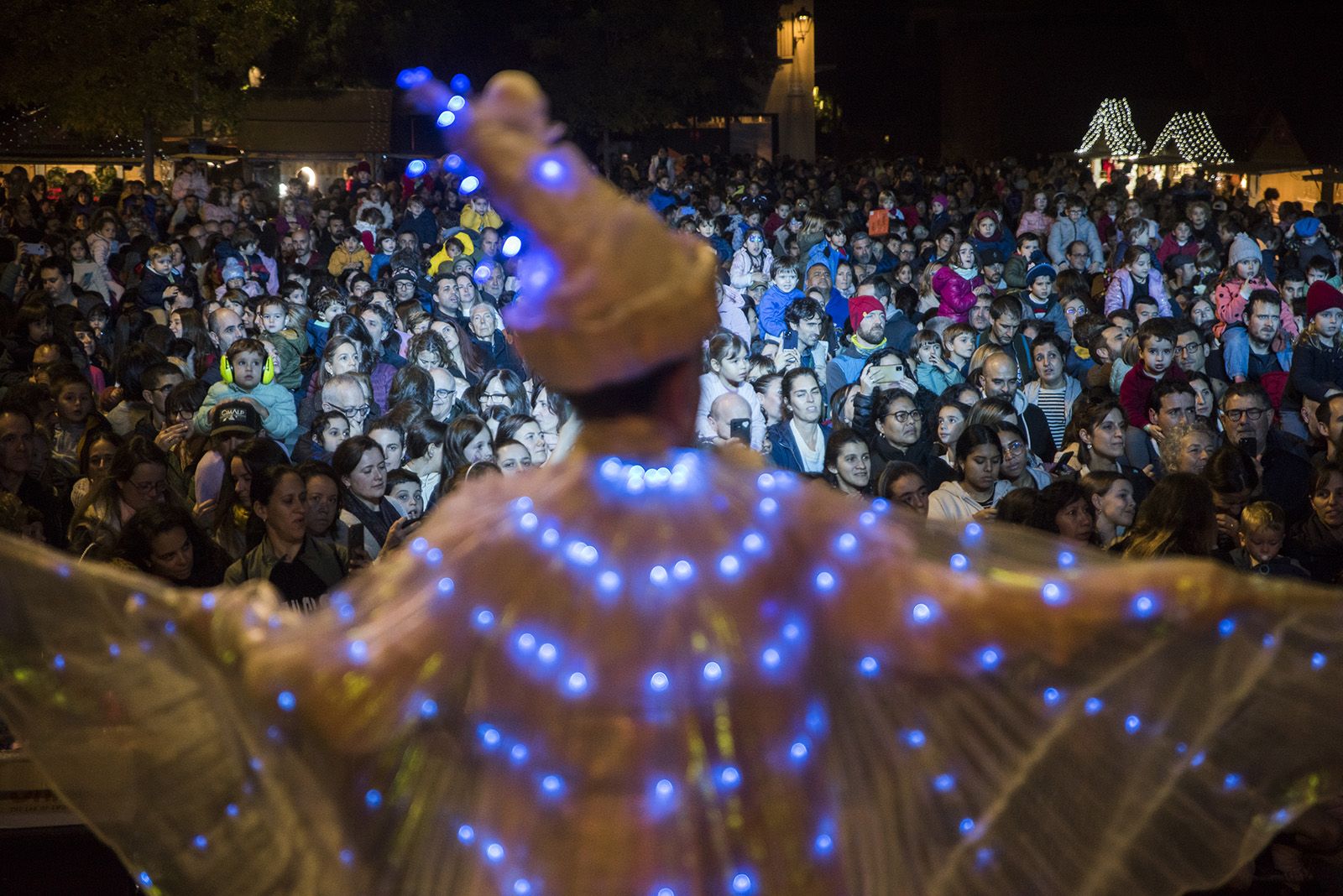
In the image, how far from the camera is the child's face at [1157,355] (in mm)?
8305

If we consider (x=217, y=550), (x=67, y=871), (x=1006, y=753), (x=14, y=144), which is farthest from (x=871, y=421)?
(x=14, y=144)

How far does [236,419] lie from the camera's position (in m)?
7.48

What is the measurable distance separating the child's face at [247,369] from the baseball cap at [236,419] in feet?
2.95

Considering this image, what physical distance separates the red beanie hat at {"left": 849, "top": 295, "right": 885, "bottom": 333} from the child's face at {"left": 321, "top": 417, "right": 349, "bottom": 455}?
153 inches

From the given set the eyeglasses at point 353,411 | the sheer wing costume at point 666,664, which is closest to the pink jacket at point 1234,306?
the eyeglasses at point 353,411

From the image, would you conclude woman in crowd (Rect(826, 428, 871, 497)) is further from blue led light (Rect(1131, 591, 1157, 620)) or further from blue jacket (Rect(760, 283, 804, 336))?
blue jacket (Rect(760, 283, 804, 336))

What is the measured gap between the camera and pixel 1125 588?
2328 millimetres

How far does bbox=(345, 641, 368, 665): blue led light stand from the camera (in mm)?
2268

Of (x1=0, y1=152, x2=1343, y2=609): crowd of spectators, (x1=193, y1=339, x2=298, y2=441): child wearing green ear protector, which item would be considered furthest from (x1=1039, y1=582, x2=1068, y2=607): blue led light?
(x1=193, y1=339, x2=298, y2=441): child wearing green ear protector

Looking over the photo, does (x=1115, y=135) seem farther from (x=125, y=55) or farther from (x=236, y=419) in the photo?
(x=236, y=419)

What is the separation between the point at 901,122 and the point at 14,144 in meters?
40.9

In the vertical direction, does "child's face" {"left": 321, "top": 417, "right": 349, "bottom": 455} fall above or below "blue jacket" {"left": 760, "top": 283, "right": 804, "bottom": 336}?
below

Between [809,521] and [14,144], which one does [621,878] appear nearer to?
[809,521]

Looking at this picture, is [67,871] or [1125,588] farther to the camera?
[67,871]
